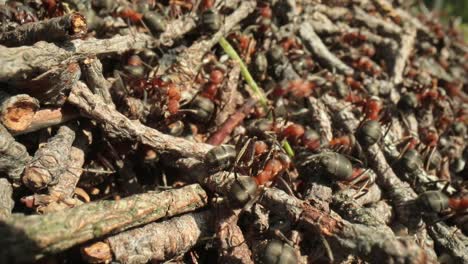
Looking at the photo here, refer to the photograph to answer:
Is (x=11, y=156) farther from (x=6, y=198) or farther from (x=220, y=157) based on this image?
(x=220, y=157)

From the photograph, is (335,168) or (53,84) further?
(335,168)

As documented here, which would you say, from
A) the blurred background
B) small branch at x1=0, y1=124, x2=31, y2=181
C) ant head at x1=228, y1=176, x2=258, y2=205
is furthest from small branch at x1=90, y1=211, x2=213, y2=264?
the blurred background

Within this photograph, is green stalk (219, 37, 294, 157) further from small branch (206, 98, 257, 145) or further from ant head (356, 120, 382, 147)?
ant head (356, 120, 382, 147)

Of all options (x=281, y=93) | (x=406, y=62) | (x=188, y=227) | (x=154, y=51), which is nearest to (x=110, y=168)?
(x=188, y=227)

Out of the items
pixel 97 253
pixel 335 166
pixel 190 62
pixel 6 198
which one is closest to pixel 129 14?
pixel 190 62

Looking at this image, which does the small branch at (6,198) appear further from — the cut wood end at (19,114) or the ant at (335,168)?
the ant at (335,168)
